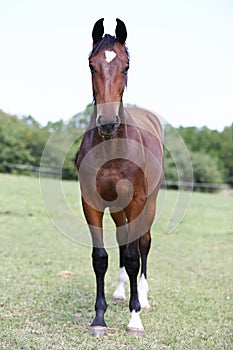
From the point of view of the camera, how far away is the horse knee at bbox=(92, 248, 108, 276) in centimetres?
390

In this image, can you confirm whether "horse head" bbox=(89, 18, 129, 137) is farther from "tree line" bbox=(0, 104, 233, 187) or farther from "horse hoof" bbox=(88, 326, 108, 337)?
"tree line" bbox=(0, 104, 233, 187)

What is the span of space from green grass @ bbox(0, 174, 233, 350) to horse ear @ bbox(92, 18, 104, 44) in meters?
2.32

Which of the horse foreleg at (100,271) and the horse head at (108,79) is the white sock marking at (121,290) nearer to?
the horse foreleg at (100,271)

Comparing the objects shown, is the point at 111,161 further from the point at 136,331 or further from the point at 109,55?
the point at 136,331

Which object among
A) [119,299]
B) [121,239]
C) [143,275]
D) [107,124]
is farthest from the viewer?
[143,275]

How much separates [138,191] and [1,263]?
3047 mm

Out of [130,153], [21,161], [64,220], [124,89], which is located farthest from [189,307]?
[21,161]

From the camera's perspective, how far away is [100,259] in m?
3.92

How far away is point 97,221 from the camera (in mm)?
3818

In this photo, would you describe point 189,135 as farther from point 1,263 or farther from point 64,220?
point 1,263

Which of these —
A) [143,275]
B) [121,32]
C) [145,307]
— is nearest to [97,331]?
[145,307]

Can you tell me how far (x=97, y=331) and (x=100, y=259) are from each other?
591mm

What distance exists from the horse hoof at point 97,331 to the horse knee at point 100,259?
1.53ft

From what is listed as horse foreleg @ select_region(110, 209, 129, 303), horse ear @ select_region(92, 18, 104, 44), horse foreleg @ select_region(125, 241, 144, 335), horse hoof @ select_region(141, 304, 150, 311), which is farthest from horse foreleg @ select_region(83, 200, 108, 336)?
horse ear @ select_region(92, 18, 104, 44)
